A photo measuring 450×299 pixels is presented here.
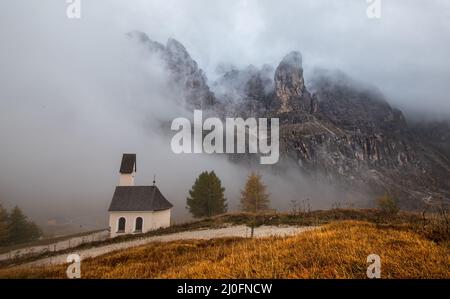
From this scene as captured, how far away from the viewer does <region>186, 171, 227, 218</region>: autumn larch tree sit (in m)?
51.9

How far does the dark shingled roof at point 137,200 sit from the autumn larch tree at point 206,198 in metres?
5.44

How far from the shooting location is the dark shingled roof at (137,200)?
45469mm

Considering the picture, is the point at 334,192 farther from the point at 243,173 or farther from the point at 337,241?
the point at 337,241

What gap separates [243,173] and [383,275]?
183 metres

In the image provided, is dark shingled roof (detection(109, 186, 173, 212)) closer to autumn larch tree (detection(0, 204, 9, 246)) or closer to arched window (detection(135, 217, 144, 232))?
arched window (detection(135, 217, 144, 232))

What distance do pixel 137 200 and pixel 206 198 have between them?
36.8 feet

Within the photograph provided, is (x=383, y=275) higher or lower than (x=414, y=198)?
higher

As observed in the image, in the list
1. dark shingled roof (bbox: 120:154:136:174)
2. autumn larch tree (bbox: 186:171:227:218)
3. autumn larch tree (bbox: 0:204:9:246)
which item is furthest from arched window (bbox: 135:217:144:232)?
autumn larch tree (bbox: 0:204:9:246)

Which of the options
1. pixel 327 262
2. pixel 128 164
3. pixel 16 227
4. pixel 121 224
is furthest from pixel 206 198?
pixel 327 262

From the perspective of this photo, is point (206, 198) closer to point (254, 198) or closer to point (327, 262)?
point (254, 198)

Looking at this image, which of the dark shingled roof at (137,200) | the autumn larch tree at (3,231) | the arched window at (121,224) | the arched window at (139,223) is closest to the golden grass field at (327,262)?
the arched window at (139,223)

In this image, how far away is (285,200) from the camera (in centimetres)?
15600

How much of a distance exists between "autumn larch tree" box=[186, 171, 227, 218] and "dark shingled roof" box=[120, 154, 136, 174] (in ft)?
36.7
